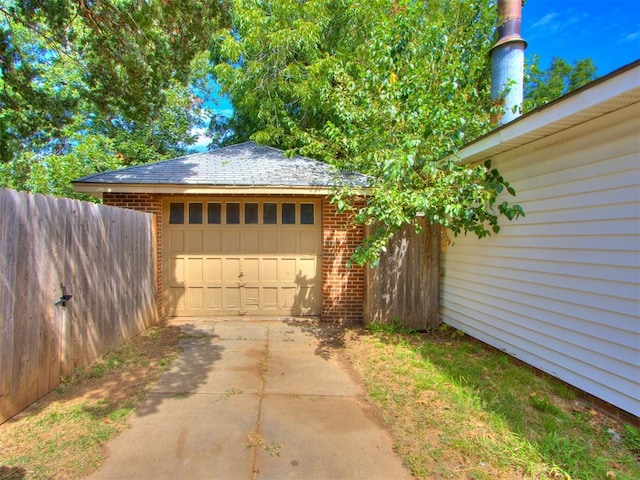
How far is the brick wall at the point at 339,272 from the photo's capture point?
6.23 metres

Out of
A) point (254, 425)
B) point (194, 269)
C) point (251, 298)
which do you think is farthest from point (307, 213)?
point (254, 425)

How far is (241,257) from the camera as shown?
6367mm

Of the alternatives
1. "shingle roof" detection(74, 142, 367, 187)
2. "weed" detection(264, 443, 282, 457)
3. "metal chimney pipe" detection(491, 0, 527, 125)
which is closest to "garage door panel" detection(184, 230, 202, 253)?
"shingle roof" detection(74, 142, 367, 187)

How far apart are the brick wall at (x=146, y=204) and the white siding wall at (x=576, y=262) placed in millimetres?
5345

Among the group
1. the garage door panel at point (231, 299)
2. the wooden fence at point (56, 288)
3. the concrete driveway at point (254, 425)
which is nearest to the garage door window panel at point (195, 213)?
the wooden fence at point (56, 288)

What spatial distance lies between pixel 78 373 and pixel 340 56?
8.79 meters

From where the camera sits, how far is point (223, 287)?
6395 millimetres

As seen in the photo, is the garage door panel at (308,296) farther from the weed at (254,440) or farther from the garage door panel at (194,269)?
the weed at (254,440)

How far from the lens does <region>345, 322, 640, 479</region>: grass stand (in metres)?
2.48

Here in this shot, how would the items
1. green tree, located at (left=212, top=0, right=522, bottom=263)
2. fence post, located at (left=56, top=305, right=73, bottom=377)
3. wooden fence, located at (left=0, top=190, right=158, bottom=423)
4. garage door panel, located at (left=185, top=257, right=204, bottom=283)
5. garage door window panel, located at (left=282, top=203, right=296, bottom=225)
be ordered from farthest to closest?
garage door window panel, located at (left=282, top=203, right=296, bottom=225) < garage door panel, located at (left=185, top=257, right=204, bottom=283) < green tree, located at (left=212, top=0, right=522, bottom=263) < fence post, located at (left=56, top=305, right=73, bottom=377) < wooden fence, located at (left=0, top=190, right=158, bottom=423)

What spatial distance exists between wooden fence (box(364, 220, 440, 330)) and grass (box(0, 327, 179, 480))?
328cm

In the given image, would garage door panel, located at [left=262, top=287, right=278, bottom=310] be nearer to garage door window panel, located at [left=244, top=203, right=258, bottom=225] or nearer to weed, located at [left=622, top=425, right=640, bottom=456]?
garage door window panel, located at [left=244, top=203, right=258, bottom=225]

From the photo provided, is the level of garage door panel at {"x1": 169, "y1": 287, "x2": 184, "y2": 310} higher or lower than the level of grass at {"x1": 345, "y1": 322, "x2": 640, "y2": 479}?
higher

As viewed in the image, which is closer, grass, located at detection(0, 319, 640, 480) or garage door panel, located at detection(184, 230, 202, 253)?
grass, located at detection(0, 319, 640, 480)
